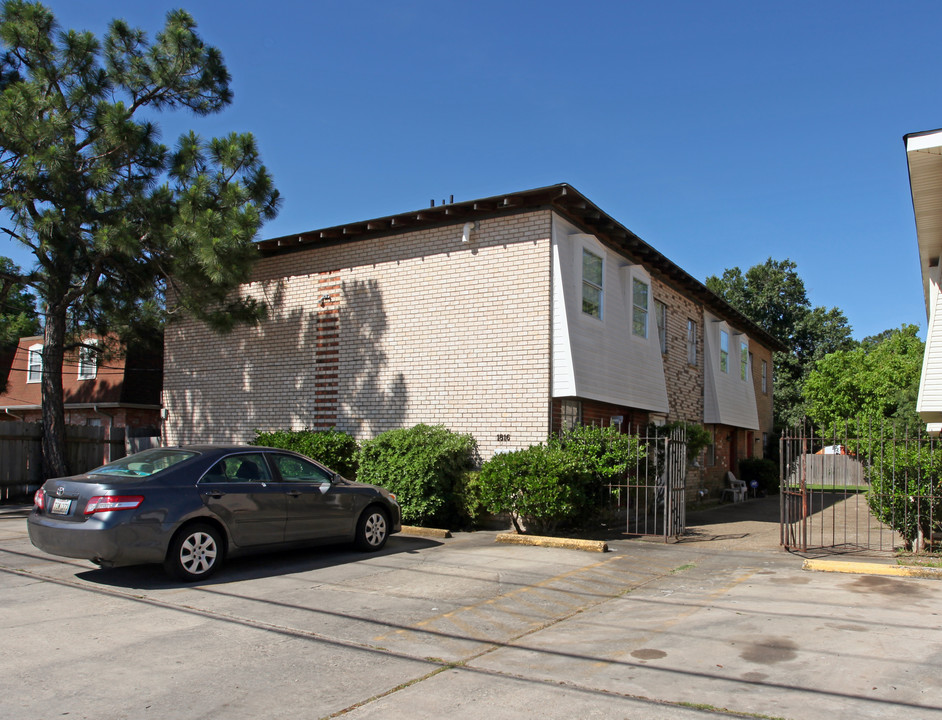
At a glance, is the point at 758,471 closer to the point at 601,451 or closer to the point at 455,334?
the point at 601,451

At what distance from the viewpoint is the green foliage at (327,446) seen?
14.1 m

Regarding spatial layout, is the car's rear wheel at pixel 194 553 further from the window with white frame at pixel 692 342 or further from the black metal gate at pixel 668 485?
the window with white frame at pixel 692 342

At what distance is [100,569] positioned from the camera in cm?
888

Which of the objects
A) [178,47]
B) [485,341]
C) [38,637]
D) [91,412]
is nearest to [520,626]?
[38,637]

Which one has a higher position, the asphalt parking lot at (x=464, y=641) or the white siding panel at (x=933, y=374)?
the white siding panel at (x=933, y=374)

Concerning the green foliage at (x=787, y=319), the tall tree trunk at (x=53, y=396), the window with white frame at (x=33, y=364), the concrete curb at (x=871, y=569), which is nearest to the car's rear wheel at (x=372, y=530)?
the concrete curb at (x=871, y=569)

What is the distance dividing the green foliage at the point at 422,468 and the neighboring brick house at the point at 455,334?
0.61m

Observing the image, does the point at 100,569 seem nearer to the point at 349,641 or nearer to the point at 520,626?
the point at 349,641

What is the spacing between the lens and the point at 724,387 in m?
22.7

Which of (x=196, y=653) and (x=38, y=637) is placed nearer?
(x=196, y=653)

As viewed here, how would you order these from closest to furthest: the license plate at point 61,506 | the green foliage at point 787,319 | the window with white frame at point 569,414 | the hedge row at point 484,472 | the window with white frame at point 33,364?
the license plate at point 61,506, the hedge row at point 484,472, the window with white frame at point 569,414, the window with white frame at point 33,364, the green foliage at point 787,319

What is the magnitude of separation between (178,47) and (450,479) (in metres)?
11.6

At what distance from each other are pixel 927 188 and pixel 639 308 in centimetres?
643

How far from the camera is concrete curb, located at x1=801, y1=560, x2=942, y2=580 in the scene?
888 cm
